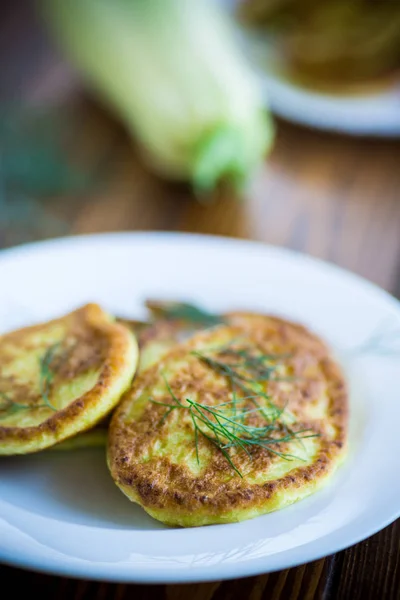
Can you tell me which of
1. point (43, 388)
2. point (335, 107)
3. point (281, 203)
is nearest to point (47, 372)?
point (43, 388)

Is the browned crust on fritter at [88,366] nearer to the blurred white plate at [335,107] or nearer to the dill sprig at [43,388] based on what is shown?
the dill sprig at [43,388]

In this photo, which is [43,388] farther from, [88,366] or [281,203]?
[281,203]

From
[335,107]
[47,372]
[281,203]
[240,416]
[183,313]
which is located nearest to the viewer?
[240,416]

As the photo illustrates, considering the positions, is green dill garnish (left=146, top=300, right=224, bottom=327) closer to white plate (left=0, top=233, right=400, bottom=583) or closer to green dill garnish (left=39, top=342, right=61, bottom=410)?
white plate (left=0, top=233, right=400, bottom=583)

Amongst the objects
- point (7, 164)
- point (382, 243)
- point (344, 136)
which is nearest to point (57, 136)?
point (7, 164)

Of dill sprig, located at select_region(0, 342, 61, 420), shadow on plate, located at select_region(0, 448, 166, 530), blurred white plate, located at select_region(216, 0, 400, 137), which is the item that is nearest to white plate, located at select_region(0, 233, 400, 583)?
shadow on plate, located at select_region(0, 448, 166, 530)

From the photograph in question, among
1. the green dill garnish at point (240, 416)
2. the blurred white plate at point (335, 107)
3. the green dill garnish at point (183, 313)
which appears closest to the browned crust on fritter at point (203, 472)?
the green dill garnish at point (240, 416)
